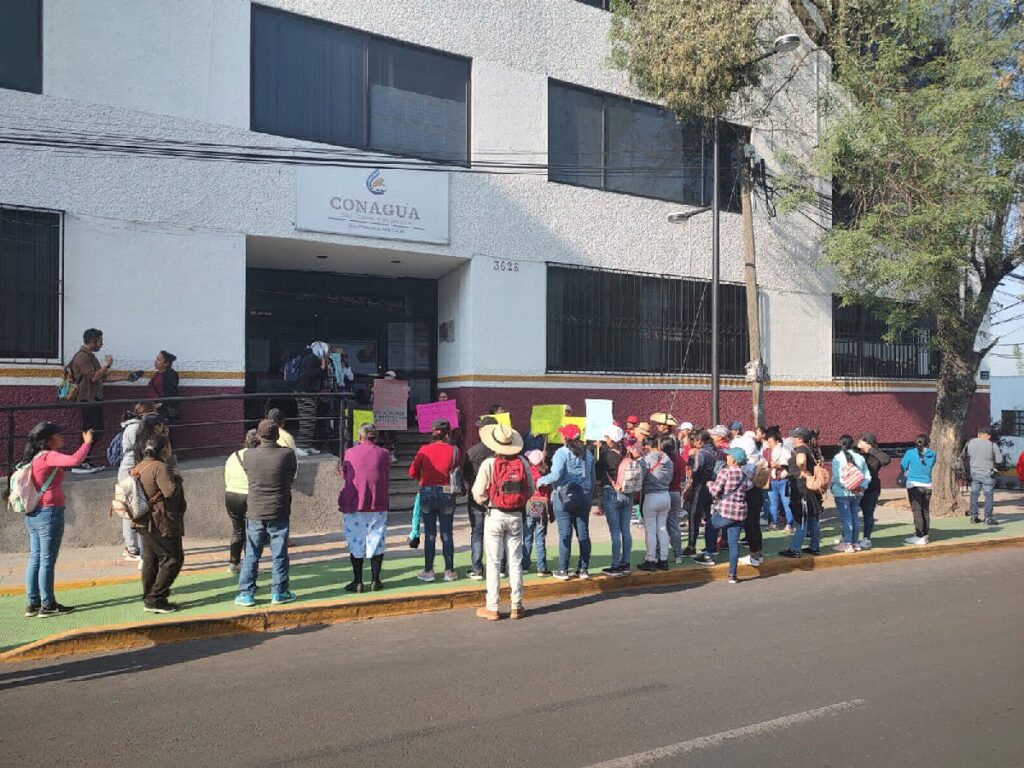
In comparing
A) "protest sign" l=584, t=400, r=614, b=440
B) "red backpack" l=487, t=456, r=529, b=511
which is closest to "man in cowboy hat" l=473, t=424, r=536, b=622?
"red backpack" l=487, t=456, r=529, b=511

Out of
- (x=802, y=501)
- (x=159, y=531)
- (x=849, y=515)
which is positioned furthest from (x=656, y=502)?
(x=159, y=531)

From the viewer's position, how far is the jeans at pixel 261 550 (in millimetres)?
7781

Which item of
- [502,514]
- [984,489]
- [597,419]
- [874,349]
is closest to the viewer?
[502,514]

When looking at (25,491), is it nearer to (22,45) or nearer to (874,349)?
(22,45)

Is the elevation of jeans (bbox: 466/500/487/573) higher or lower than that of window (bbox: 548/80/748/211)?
lower

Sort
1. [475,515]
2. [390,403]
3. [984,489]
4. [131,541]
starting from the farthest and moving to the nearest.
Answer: [984,489] → [390,403] → [131,541] → [475,515]

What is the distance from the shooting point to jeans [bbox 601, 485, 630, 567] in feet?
30.8

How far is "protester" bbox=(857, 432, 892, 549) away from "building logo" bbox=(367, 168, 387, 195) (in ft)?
26.8

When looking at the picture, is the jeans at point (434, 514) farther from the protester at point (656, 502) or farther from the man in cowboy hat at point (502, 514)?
the protester at point (656, 502)

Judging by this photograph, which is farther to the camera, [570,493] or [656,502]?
[656,502]

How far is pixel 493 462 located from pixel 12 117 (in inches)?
317

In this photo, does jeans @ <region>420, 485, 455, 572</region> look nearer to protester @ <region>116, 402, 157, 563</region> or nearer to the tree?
protester @ <region>116, 402, 157, 563</region>

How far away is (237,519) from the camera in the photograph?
884cm

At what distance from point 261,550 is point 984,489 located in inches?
493
